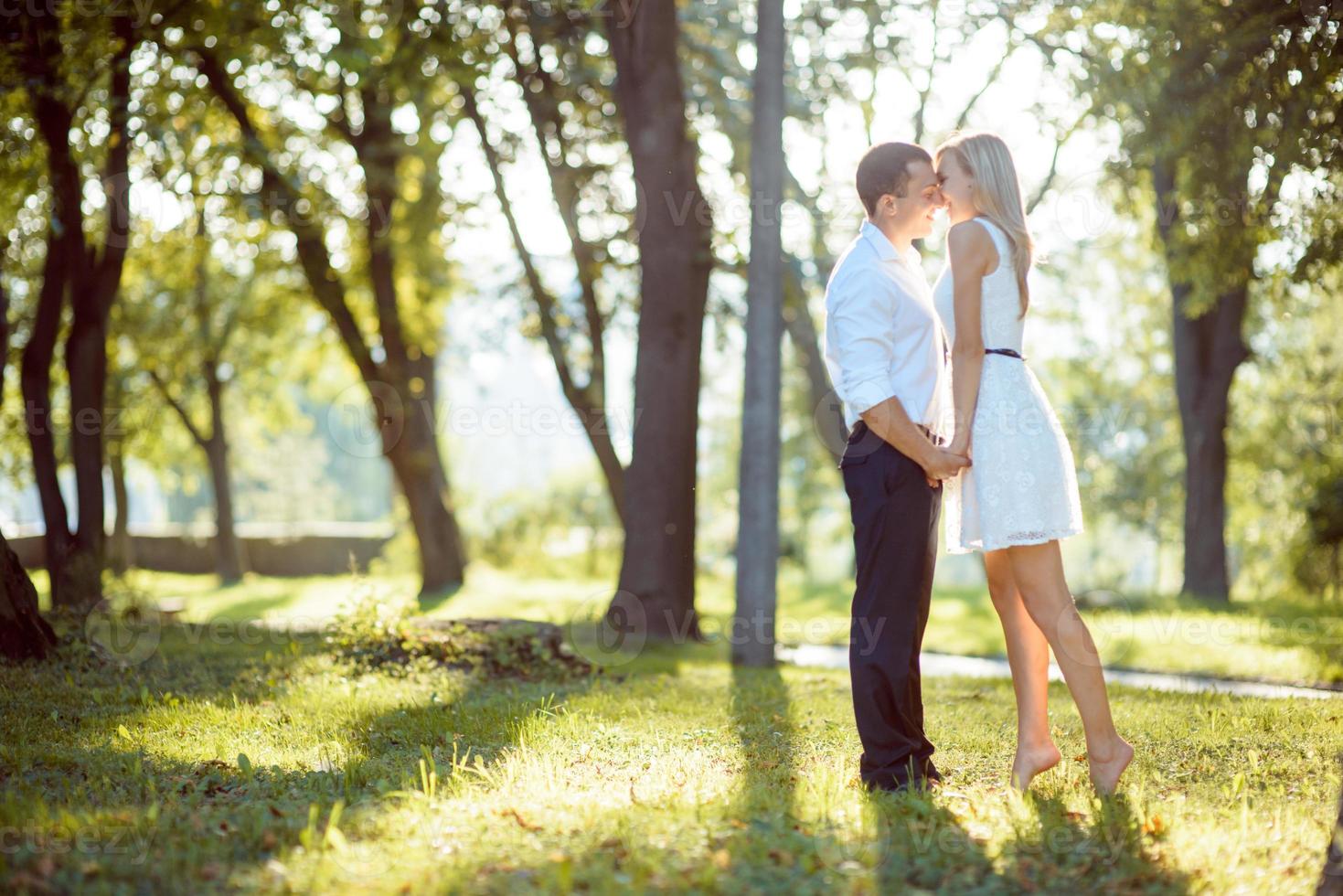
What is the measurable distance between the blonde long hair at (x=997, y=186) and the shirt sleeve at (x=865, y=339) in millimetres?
512

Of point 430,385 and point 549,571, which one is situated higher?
point 430,385

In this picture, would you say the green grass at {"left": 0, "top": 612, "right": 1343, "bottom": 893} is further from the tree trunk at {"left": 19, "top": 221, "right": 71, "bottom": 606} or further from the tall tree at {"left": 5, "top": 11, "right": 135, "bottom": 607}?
the tree trunk at {"left": 19, "top": 221, "right": 71, "bottom": 606}

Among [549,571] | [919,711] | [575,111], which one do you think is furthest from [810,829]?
[549,571]

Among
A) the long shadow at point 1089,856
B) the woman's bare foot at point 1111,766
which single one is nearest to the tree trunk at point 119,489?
the woman's bare foot at point 1111,766

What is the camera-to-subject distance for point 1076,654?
4254 millimetres

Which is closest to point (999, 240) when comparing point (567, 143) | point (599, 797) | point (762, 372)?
point (599, 797)

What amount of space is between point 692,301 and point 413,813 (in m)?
7.84

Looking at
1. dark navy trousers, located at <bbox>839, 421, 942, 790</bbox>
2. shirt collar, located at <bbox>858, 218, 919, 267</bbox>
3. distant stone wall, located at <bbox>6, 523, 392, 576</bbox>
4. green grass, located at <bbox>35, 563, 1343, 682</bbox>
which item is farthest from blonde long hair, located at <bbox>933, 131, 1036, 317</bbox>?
distant stone wall, located at <bbox>6, 523, 392, 576</bbox>

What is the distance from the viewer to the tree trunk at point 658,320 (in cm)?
1069

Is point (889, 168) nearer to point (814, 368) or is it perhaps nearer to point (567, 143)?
point (567, 143)

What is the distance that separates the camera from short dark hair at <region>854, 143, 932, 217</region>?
4.27m

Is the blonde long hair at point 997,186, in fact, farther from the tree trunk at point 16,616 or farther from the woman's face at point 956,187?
the tree trunk at point 16,616

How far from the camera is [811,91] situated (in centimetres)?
1563

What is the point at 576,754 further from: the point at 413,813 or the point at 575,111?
the point at 575,111
